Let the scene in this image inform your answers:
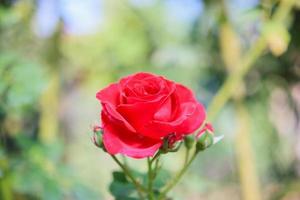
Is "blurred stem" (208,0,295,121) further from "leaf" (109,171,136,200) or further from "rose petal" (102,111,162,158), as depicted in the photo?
"rose petal" (102,111,162,158)

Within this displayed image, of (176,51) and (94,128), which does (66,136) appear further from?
(94,128)

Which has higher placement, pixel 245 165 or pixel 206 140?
pixel 206 140

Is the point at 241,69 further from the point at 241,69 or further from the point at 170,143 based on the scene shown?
the point at 170,143

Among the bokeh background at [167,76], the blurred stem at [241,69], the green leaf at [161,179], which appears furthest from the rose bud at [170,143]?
the blurred stem at [241,69]

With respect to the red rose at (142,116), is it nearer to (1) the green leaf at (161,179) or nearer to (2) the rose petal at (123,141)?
(2) the rose petal at (123,141)

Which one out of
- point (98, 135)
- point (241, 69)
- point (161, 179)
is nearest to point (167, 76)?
point (241, 69)
